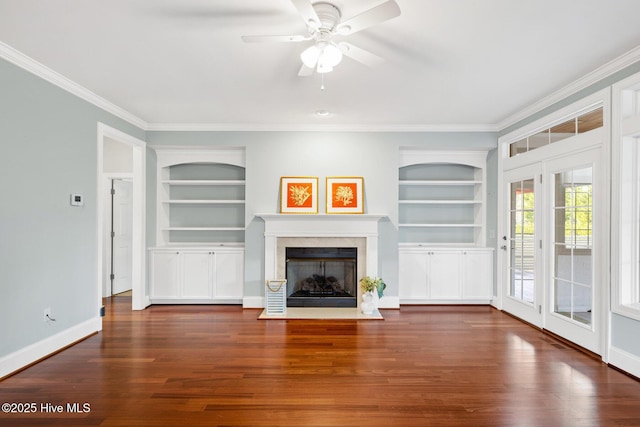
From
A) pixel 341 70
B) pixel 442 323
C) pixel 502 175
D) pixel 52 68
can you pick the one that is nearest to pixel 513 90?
pixel 502 175

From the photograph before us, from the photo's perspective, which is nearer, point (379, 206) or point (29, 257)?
point (29, 257)

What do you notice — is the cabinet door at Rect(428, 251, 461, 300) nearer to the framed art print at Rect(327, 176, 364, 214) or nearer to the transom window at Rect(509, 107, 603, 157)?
the framed art print at Rect(327, 176, 364, 214)

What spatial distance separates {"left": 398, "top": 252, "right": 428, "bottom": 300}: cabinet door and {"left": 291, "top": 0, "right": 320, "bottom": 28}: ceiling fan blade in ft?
12.1

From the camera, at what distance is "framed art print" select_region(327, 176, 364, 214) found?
486cm

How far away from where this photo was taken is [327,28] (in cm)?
216

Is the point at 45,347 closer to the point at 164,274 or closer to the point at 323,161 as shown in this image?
the point at 164,274

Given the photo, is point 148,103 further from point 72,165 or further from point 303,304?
point 303,304

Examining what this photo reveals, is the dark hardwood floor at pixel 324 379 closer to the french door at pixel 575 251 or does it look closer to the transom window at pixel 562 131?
the french door at pixel 575 251

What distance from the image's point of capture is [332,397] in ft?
8.01

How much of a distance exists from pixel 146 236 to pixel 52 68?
2.48 metres

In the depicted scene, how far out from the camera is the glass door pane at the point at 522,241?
4180 millimetres

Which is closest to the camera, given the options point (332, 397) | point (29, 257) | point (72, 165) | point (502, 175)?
point (332, 397)

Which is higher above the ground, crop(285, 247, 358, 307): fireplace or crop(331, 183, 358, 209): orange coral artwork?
crop(331, 183, 358, 209): orange coral artwork

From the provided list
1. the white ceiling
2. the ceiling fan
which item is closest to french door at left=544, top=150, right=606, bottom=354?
the white ceiling
